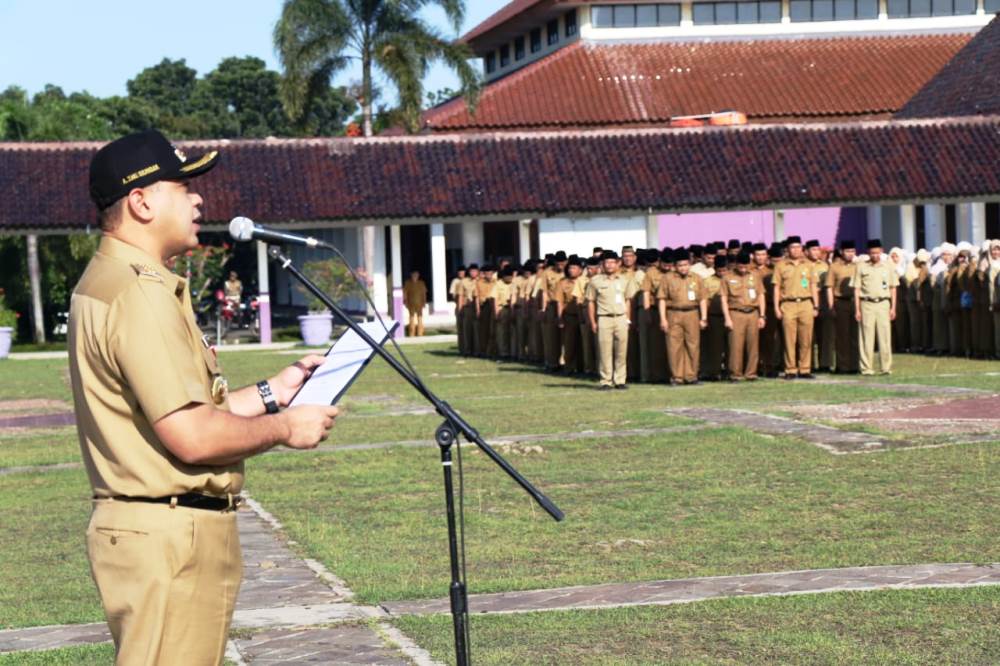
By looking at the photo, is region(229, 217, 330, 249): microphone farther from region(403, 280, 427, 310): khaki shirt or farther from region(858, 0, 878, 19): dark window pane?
region(858, 0, 878, 19): dark window pane

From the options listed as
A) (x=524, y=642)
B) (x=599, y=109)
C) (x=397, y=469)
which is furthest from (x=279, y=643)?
(x=599, y=109)

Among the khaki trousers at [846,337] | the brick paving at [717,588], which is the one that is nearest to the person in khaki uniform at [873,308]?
the khaki trousers at [846,337]

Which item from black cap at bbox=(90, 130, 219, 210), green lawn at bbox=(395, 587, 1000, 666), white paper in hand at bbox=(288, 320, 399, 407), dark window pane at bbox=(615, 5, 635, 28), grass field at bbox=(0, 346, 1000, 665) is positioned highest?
dark window pane at bbox=(615, 5, 635, 28)

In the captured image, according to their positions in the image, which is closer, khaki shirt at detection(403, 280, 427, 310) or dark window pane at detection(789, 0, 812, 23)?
khaki shirt at detection(403, 280, 427, 310)

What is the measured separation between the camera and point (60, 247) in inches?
1837

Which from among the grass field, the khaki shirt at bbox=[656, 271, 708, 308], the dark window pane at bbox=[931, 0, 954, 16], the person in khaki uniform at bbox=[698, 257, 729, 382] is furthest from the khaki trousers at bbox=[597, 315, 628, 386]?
the dark window pane at bbox=[931, 0, 954, 16]

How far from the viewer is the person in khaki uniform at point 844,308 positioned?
82.1 feet

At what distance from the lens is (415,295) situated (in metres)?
44.3

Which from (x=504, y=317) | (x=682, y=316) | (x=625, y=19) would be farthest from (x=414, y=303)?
(x=682, y=316)

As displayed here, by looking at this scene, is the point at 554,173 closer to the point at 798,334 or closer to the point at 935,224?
the point at 935,224

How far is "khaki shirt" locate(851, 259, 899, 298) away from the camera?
24734 mm

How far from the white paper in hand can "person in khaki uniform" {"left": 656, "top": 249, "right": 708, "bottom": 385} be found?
1922 cm

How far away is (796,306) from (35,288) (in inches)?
962

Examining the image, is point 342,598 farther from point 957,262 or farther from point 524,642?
point 957,262
